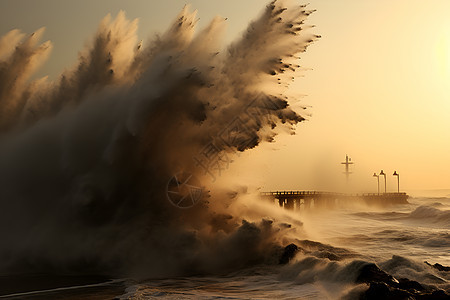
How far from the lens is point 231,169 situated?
28578mm

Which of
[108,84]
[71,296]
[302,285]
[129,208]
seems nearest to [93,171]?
[129,208]

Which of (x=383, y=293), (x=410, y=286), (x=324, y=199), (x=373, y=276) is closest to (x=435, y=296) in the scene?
(x=410, y=286)

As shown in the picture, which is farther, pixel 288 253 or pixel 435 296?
pixel 288 253

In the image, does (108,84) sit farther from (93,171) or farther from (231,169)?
(231,169)

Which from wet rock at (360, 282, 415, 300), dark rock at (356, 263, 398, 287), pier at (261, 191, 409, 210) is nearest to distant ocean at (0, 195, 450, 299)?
dark rock at (356, 263, 398, 287)

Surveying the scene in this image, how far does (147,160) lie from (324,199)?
6118 cm

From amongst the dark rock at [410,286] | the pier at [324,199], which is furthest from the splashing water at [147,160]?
the pier at [324,199]

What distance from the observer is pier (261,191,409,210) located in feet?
223

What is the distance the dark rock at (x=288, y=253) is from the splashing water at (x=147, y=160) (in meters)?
0.65

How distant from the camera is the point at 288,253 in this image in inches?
835

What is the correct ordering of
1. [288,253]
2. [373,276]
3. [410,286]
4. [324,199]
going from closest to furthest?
[410,286] → [373,276] → [288,253] → [324,199]

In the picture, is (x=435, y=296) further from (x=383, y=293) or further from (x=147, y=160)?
(x=147, y=160)

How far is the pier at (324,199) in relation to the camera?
223ft

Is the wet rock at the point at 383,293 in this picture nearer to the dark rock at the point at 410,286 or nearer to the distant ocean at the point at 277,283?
the distant ocean at the point at 277,283
